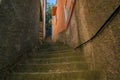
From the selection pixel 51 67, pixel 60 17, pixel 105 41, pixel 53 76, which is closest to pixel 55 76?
pixel 53 76

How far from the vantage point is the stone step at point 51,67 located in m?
2.35

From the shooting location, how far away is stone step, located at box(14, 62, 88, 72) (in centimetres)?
235

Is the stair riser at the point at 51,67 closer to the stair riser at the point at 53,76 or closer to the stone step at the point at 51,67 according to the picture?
the stone step at the point at 51,67

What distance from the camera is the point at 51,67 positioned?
97.7 inches

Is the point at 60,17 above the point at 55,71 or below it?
above

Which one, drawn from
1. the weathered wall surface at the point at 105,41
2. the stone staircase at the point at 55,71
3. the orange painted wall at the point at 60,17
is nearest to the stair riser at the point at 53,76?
the stone staircase at the point at 55,71

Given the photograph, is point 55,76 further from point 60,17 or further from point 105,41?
point 60,17

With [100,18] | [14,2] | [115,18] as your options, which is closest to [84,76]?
[100,18]

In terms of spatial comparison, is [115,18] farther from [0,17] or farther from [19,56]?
[19,56]

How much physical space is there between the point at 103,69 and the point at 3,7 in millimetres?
1557

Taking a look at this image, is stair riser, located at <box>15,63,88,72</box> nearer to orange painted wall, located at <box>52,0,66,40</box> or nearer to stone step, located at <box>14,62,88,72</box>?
stone step, located at <box>14,62,88,72</box>

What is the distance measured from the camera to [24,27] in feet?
9.32

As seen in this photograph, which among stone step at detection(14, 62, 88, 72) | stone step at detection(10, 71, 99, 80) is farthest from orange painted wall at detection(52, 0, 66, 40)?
stone step at detection(10, 71, 99, 80)

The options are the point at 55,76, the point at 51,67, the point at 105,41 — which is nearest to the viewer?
the point at 105,41
